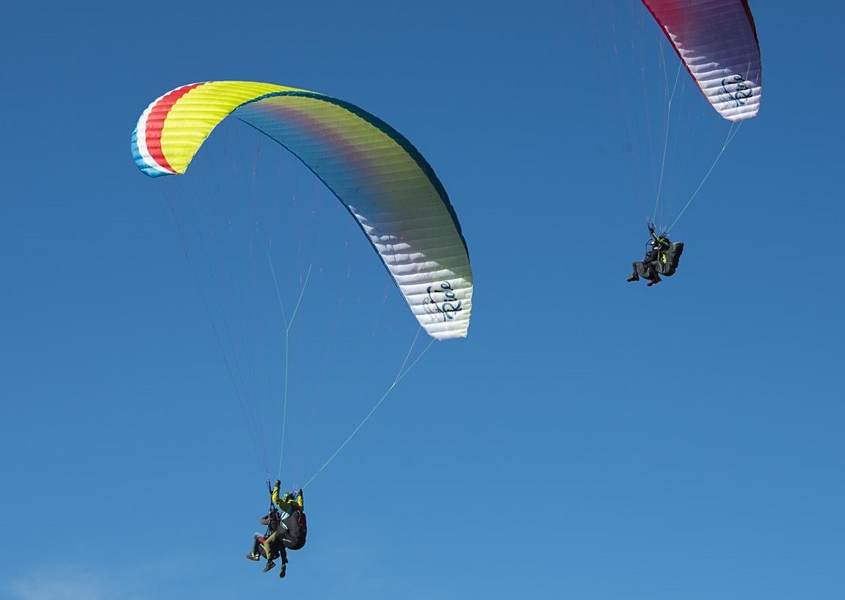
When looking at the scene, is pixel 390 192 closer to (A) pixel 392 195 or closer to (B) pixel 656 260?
(A) pixel 392 195

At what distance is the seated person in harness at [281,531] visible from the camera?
2862 cm

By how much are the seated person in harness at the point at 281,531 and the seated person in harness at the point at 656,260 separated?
873cm

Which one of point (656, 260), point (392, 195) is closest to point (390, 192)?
point (392, 195)

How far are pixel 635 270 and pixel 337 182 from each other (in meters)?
6.28

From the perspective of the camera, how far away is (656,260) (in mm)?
34812

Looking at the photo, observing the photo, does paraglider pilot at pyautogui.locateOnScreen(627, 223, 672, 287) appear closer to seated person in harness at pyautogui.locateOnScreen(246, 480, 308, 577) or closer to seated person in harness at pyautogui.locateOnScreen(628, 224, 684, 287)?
seated person in harness at pyautogui.locateOnScreen(628, 224, 684, 287)

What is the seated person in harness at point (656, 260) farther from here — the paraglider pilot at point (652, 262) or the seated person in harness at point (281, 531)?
the seated person in harness at point (281, 531)

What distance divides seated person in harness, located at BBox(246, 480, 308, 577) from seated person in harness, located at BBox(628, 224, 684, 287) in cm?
873

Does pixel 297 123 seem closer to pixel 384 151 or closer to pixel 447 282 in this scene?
pixel 384 151

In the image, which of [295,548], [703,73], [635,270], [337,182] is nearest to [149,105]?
[337,182]

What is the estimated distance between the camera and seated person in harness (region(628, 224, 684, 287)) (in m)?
34.7

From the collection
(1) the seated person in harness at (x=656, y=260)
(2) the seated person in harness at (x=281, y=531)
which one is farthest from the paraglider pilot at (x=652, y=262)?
(2) the seated person in harness at (x=281, y=531)

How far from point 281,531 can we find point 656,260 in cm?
959

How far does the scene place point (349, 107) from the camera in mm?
30125
